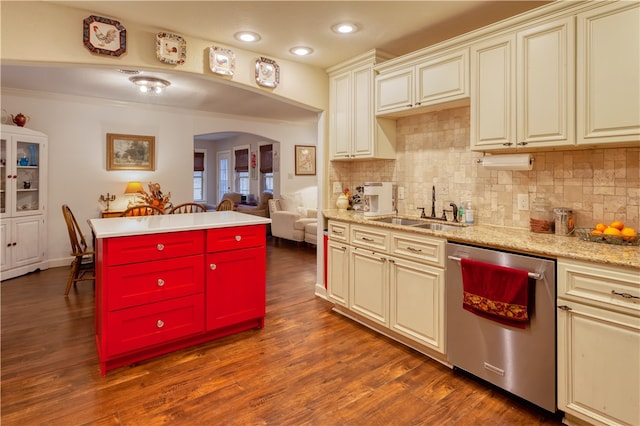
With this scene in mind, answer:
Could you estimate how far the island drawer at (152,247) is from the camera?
7.66ft

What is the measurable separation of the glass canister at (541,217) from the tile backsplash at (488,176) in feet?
0.13

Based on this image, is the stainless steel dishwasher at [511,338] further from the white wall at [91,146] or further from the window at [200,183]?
the window at [200,183]

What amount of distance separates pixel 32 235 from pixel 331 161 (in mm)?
4065

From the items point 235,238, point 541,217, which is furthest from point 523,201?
point 235,238

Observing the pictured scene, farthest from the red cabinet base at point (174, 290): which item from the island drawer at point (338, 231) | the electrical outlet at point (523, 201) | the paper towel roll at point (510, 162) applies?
the electrical outlet at point (523, 201)

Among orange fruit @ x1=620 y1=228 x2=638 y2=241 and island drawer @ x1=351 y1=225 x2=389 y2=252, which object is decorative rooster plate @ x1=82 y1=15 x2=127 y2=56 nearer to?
island drawer @ x1=351 y1=225 x2=389 y2=252

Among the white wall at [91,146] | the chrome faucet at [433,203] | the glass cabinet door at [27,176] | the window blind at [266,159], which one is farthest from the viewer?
the window blind at [266,159]

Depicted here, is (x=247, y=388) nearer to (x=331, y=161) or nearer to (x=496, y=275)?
(x=496, y=275)

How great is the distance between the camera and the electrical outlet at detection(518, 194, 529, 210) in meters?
2.60

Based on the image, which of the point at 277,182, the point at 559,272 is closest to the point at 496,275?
the point at 559,272

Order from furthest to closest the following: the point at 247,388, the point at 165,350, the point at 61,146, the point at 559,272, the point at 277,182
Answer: the point at 277,182
the point at 61,146
the point at 165,350
the point at 247,388
the point at 559,272

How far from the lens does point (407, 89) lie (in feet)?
9.87

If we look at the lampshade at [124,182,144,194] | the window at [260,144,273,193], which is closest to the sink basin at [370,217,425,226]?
the lampshade at [124,182,144,194]

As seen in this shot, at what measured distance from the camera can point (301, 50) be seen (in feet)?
10.8
